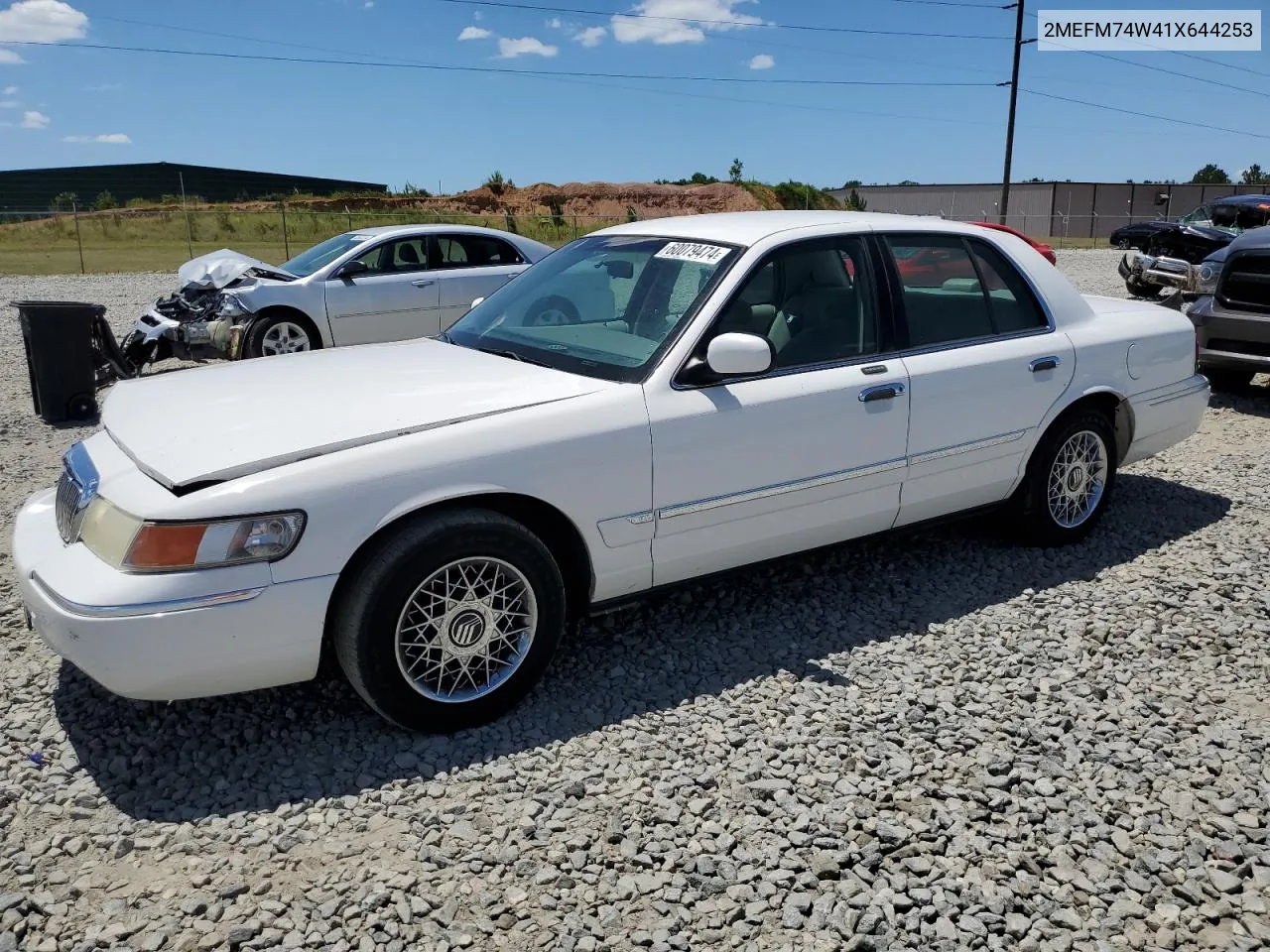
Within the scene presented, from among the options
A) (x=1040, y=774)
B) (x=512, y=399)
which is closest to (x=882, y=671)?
(x=1040, y=774)

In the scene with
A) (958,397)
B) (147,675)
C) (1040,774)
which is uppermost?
(958,397)

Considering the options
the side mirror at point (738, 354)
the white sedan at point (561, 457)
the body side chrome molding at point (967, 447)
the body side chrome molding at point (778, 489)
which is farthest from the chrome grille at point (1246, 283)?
the side mirror at point (738, 354)

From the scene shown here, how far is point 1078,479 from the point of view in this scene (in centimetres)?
518

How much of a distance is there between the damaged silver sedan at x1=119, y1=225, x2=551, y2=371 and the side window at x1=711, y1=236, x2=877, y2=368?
266 inches

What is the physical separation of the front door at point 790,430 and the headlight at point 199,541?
131 centimetres

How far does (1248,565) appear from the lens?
5035 millimetres

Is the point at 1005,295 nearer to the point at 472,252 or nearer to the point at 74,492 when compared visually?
the point at 74,492

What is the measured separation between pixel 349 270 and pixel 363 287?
0.71ft

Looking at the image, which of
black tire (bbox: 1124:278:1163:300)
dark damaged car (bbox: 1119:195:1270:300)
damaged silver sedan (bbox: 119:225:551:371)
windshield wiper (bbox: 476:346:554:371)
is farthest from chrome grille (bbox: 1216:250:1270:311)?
dark damaged car (bbox: 1119:195:1270:300)

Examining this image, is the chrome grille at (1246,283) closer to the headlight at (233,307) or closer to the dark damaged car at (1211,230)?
the headlight at (233,307)

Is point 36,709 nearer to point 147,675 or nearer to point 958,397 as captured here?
point 147,675

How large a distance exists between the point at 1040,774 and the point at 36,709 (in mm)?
3472

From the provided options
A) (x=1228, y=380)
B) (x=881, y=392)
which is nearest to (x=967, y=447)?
→ (x=881, y=392)

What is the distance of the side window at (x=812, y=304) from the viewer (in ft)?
13.4
